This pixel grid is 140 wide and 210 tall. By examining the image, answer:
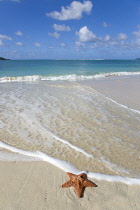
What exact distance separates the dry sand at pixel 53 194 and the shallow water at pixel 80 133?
0.44m

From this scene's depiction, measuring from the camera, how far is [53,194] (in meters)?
2.53

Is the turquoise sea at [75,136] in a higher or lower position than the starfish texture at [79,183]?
lower

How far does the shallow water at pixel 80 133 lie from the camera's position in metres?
3.40

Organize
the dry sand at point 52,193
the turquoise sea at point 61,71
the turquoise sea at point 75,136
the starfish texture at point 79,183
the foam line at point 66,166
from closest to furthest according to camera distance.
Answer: the dry sand at point 52,193 → the starfish texture at point 79,183 → the foam line at point 66,166 → the turquoise sea at point 75,136 → the turquoise sea at point 61,71

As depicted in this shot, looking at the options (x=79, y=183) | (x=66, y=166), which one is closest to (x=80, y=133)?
(x=66, y=166)

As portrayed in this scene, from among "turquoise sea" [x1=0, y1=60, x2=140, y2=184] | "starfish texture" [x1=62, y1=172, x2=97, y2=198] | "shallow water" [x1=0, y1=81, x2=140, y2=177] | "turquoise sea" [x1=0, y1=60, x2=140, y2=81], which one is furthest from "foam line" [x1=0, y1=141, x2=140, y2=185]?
"turquoise sea" [x1=0, y1=60, x2=140, y2=81]

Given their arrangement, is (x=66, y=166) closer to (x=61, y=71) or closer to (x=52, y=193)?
(x=52, y=193)

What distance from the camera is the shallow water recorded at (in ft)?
11.2

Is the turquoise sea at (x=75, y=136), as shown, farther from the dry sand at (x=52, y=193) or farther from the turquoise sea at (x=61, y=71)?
the turquoise sea at (x=61, y=71)

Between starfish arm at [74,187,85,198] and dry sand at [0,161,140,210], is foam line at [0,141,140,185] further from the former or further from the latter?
starfish arm at [74,187,85,198]

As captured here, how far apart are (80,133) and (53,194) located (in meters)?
2.24

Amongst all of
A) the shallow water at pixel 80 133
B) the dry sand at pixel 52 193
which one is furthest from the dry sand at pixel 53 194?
the shallow water at pixel 80 133

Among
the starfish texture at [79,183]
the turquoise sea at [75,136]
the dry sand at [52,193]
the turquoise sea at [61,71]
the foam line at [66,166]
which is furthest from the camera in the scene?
the turquoise sea at [61,71]

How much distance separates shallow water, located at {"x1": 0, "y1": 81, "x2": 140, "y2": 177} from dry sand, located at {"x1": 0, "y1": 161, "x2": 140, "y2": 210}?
17.4 inches
